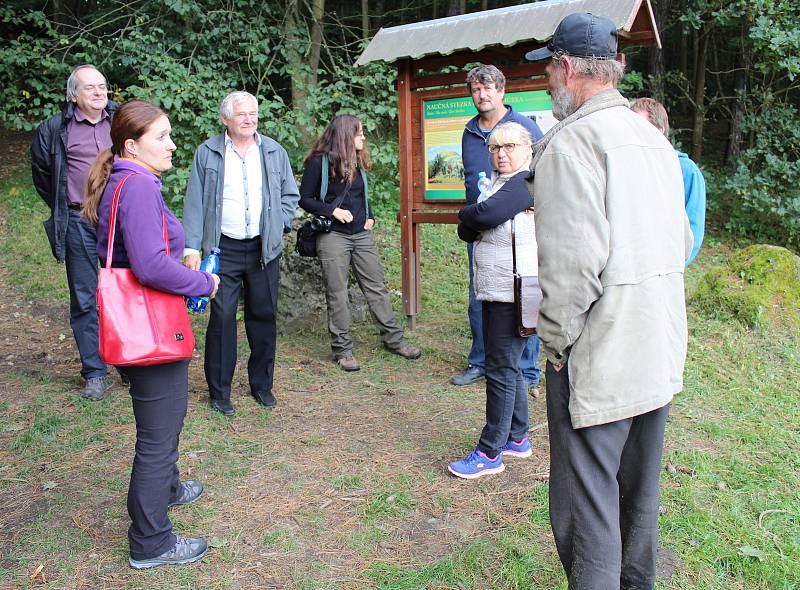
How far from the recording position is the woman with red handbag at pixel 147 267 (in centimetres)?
265

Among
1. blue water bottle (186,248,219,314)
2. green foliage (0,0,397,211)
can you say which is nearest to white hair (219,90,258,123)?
blue water bottle (186,248,219,314)

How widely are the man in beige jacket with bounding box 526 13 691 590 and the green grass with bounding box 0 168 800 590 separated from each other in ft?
2.71

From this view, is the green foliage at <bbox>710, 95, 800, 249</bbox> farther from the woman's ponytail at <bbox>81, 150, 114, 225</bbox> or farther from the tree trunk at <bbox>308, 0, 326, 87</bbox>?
the woman's ponytail at <bbox>81, 150, 114, 225</bbox>

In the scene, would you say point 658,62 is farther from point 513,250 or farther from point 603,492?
point 603,492

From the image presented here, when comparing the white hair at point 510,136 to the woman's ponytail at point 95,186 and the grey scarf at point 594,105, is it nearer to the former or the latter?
the grey scarf at point 594,105

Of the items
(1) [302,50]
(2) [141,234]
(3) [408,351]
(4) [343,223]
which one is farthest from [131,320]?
(1) [302,50]

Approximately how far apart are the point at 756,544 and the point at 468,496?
1351mm

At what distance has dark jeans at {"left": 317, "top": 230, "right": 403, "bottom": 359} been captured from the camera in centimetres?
568

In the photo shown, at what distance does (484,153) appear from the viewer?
16.6 ft

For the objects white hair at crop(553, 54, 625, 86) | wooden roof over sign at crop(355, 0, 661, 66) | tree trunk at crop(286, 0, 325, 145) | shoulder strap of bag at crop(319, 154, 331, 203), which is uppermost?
tree trunk at crop(286, 0, 325, 145)

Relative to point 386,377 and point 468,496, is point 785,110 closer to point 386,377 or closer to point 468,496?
point 386,377

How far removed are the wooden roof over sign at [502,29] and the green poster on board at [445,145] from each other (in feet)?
1.57

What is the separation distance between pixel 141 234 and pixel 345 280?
10.3ft

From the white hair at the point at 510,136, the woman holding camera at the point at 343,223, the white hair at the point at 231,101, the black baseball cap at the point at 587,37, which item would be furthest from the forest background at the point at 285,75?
the black baseball cap at the point at 587,37
